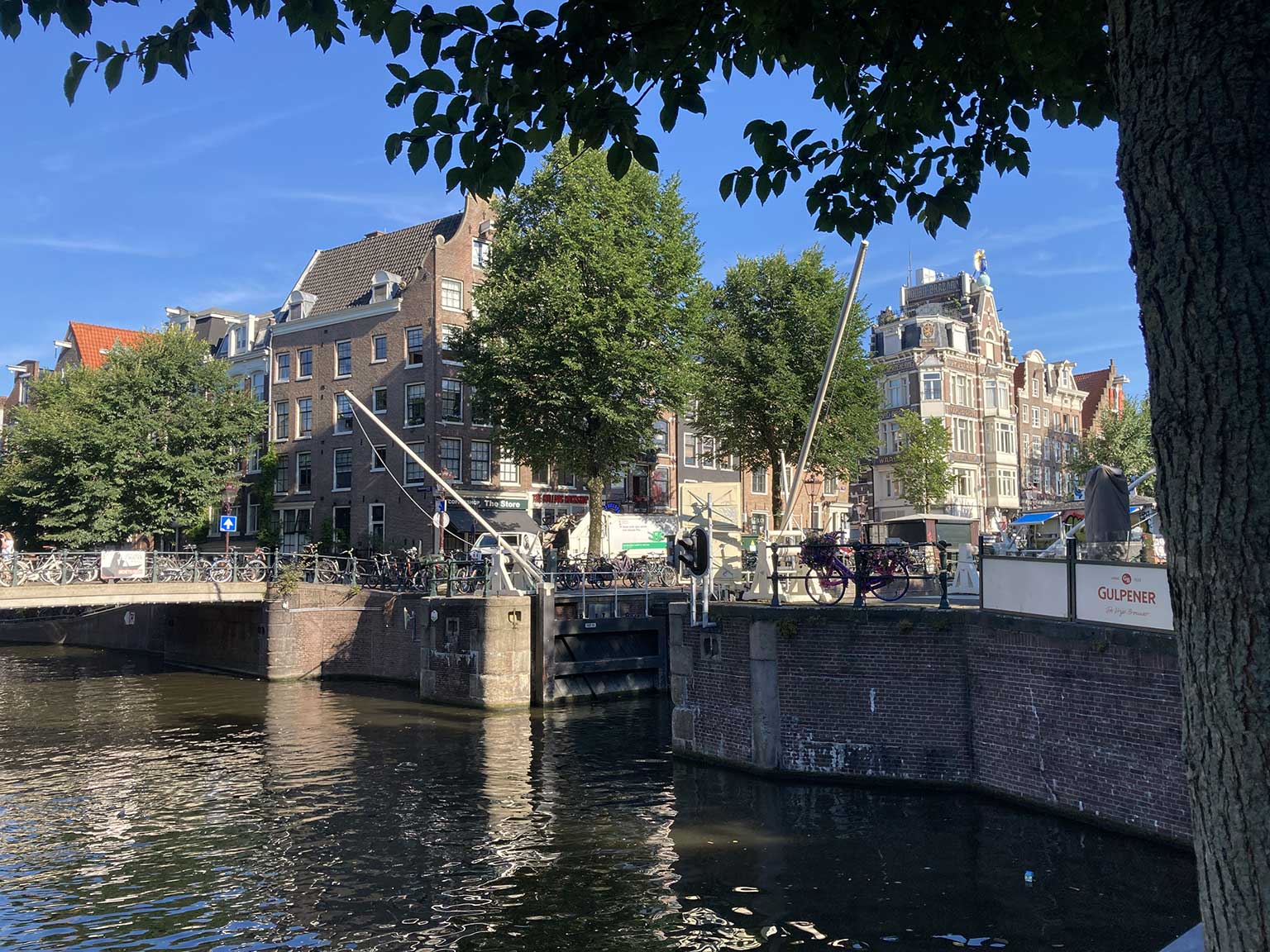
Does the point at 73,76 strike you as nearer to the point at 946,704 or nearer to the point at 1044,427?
the point at 946,704

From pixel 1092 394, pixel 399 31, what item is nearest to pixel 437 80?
pixel 399 31

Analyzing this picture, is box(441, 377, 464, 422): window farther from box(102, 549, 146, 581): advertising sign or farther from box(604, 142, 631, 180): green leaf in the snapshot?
box(604, 142, 631, 180): green leaf

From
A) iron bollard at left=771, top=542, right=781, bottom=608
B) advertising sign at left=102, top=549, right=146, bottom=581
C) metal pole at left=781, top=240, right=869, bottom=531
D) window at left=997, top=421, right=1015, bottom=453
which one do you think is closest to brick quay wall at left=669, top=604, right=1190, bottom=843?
iron bollard at left=771, top=542, right=781, bottom=608

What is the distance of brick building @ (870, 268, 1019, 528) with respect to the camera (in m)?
60.8

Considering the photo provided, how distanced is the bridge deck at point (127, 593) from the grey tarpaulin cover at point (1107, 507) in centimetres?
2785

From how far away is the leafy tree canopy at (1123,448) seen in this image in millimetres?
55531

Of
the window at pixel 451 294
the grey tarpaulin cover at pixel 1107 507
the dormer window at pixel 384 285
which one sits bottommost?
the grey tarpaulin cover at pixel 1107 507

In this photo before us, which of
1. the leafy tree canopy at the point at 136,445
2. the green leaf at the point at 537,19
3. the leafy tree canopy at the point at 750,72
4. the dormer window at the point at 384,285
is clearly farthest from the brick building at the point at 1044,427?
the green leaf at the point at 537,19

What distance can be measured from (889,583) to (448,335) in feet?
93.4

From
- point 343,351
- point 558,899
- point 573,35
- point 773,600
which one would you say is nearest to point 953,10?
point 573,35

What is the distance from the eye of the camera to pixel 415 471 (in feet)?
143

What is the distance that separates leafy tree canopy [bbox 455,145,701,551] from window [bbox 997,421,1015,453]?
30.9m

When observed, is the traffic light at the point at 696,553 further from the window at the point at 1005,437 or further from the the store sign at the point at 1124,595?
the window at the point at 1005,437

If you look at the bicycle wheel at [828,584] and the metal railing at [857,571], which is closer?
the metal railing at [857,571]
